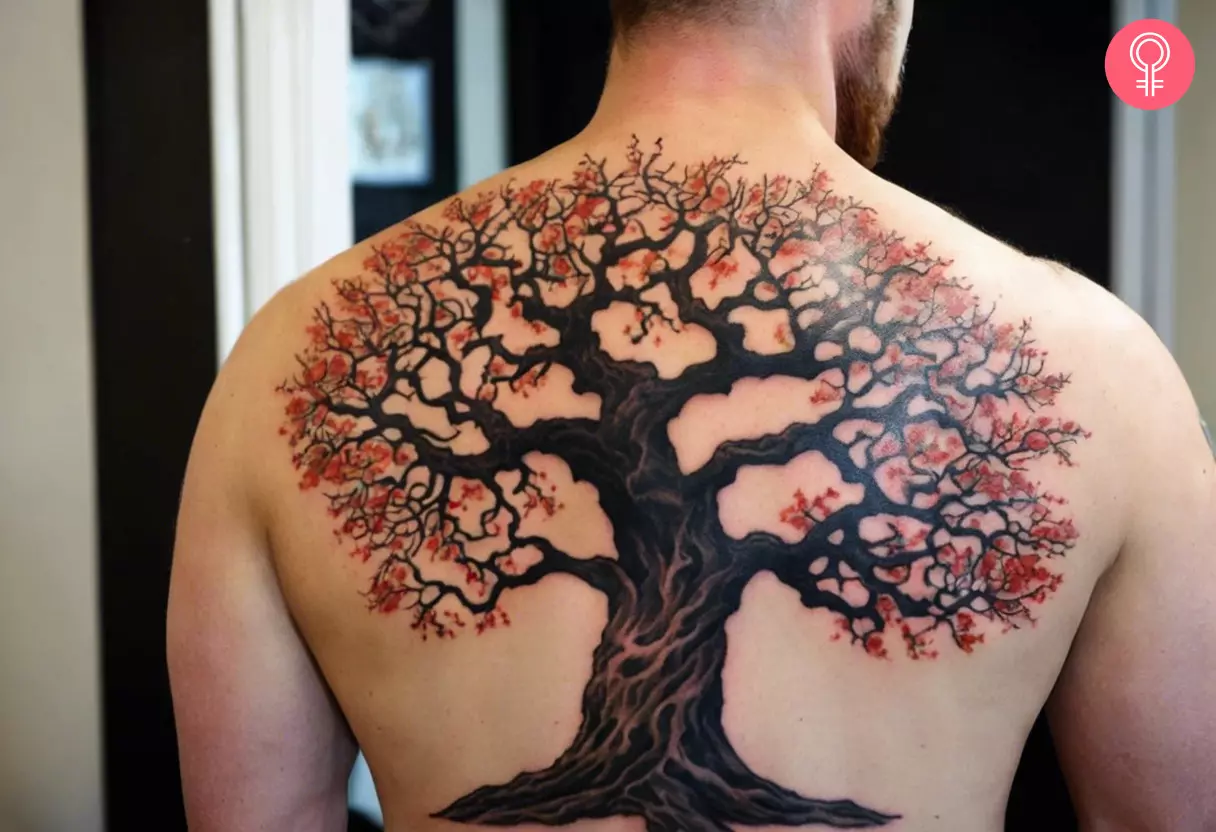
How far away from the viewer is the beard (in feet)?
2.83

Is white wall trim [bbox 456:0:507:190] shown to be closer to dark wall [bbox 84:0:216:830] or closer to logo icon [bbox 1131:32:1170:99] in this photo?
dark wall [bbox 84:0:216:830]

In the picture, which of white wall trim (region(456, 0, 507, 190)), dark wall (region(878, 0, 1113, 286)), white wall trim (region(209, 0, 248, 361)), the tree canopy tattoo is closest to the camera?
the tree canopy tattoo

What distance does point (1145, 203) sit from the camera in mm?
1858

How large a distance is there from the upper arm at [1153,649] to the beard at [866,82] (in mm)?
342

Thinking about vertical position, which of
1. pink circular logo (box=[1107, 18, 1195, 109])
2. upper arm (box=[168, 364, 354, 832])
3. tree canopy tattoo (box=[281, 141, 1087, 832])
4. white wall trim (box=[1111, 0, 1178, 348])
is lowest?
upper arm (box=[168, 364, 354, 832])

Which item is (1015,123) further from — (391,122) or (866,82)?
(391,122)

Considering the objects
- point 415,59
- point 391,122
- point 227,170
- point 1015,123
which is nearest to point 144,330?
point 227,170

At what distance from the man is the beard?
113 millimetres

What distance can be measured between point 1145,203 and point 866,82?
123cm

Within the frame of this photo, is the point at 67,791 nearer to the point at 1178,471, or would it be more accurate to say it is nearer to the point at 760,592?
the point at 760,592

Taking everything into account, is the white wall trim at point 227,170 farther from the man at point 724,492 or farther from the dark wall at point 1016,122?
the dark wall at point 1016,122

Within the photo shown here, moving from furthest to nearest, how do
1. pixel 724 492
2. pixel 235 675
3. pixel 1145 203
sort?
pixel 1145 203 → pixel 235 675 → pixel 724 492

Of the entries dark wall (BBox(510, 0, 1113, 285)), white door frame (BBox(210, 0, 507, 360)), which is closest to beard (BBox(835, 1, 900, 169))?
white door frame (BBox(210, 0, 507, 360))

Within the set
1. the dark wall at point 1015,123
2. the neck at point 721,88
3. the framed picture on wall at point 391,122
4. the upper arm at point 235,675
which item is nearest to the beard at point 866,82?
the neck at point 721,88
